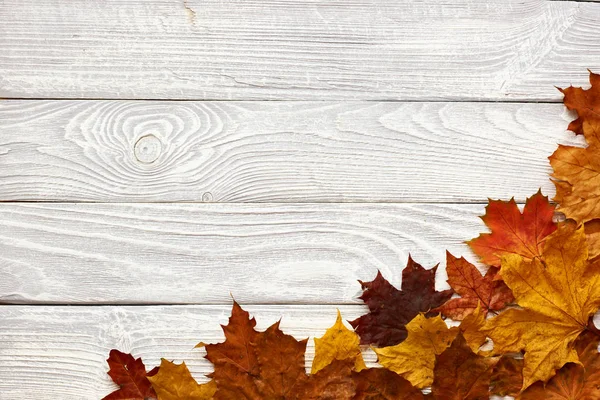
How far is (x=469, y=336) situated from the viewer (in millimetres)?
1027

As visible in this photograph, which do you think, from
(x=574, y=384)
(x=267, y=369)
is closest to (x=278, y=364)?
(x=267, y=369)

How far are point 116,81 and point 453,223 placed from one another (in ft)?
2.40

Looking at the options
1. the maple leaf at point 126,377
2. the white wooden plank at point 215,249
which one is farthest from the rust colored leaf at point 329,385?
the maple leaf at point 126,377

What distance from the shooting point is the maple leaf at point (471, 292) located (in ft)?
3.43

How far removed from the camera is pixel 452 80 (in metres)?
1.12

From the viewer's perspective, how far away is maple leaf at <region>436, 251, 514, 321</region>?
105cm

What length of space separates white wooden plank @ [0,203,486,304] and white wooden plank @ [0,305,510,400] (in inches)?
0.9

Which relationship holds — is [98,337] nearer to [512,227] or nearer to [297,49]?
[297,49]

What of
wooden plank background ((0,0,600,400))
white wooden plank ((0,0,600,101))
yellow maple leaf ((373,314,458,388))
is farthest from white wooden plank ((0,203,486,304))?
white wooden plank ((0,0,600,101))

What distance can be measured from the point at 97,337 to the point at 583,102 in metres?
1.05

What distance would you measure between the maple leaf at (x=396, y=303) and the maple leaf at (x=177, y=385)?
30cm

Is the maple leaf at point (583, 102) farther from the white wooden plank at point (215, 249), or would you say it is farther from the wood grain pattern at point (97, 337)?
the wood grain pattern at point (97, 337)

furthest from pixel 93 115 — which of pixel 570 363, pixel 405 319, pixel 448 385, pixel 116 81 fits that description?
pixel 570 363

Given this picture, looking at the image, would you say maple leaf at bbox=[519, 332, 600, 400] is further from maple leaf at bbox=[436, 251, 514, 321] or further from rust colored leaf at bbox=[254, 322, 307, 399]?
rust colored leaf at bbox=[254, 322, 307, 399]
